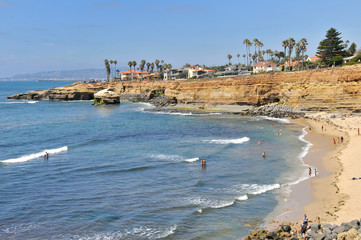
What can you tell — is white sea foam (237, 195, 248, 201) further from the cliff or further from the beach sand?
the cliff

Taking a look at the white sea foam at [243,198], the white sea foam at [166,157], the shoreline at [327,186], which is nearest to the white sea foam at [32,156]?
the white sea foam at [166,157]

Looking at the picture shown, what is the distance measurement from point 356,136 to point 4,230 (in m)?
38.9

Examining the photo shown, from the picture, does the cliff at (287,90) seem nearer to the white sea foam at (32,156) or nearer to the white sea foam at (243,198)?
the white sea foam at (243,198)

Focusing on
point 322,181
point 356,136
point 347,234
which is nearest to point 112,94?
point 356,136

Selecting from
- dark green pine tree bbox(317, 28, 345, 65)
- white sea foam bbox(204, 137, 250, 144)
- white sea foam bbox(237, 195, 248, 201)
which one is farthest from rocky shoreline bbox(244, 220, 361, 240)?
dark green pine tree bbox(317, 28, 345, 65)

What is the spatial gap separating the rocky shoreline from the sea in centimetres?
121

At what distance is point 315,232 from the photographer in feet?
53.0

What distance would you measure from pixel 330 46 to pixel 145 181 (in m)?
72.8

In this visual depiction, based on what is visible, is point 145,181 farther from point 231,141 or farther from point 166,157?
point 231,141

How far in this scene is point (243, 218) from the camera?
63.9 feet

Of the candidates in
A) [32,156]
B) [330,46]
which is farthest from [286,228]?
[330,46]

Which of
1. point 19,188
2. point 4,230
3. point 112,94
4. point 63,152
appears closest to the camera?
point 4,230

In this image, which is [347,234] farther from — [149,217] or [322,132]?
[322,132]

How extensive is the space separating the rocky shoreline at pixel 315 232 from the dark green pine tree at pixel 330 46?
2885 inches
